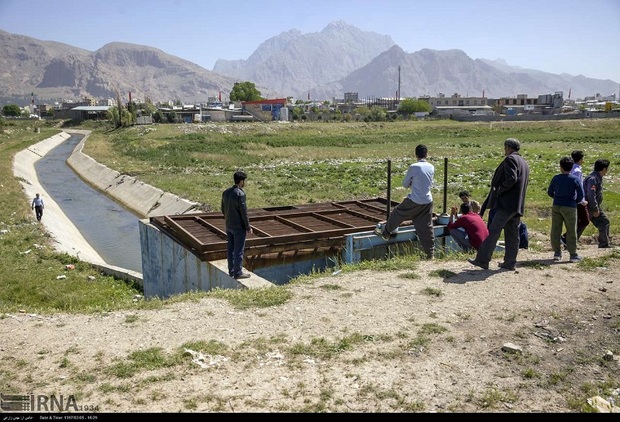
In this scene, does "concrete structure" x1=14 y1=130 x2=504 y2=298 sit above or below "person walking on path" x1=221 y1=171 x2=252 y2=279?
below

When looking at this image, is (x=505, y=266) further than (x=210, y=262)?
No

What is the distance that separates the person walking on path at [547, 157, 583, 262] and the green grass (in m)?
0.66

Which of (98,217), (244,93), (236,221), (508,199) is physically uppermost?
(244,93)

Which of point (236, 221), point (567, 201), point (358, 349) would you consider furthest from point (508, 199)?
point (236, 221)

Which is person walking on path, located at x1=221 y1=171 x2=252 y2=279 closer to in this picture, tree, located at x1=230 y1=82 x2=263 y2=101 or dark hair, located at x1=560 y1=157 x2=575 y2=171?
dark hair, located at x1=560 y1=157 x2=575 y2=171

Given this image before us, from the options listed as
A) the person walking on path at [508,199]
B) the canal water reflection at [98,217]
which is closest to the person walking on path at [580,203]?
the person walking on path at [508,199]

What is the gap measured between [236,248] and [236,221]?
53 cm

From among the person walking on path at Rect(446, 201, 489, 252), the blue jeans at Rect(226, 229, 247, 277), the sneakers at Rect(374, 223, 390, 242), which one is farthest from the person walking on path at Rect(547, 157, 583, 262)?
the blue jeans at Rect(226, 229, 247, 277)

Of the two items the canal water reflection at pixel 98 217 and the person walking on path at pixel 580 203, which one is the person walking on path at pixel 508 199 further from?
the canal water reflection at pixel 98 217

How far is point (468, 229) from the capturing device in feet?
34.0

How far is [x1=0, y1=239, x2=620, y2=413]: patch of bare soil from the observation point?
17.2 feet

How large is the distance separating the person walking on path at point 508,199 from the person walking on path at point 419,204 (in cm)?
118

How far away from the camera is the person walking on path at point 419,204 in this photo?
Answer: 948cm

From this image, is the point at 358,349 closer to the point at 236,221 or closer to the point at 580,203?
the point at 236,221
